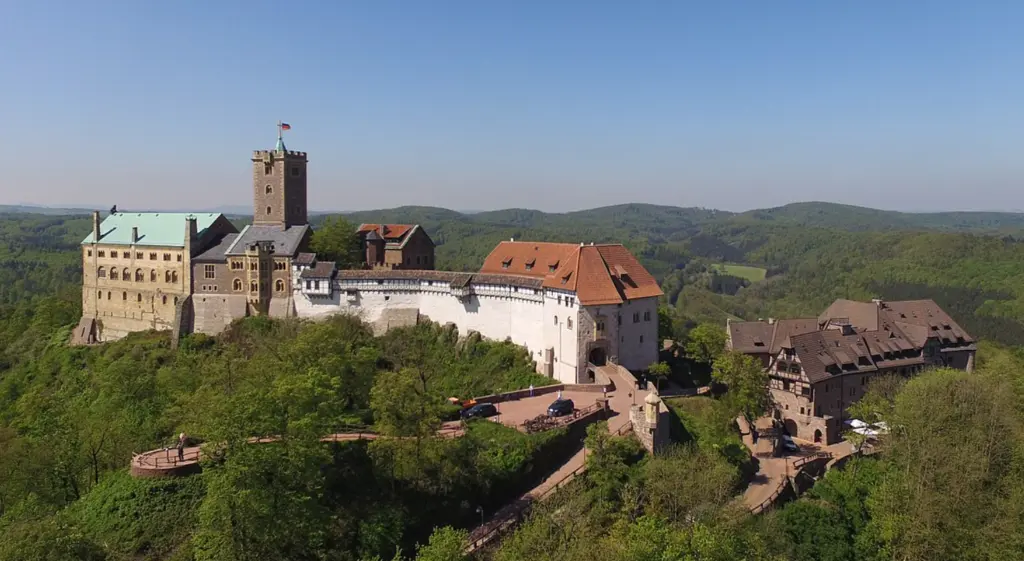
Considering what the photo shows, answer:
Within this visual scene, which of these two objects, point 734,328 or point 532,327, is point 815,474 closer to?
point 734,328

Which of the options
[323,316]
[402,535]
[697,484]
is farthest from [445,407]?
[323,316]

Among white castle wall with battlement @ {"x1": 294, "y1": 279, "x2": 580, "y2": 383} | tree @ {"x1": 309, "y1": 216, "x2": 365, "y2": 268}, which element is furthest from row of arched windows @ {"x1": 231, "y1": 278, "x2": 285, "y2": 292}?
tree @ {"x1": 309, "y1": 216, "x2": 365, "y2": 268}

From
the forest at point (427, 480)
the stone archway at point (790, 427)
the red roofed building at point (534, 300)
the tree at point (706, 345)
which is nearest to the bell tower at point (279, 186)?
the red roofed building at point (534, 300)

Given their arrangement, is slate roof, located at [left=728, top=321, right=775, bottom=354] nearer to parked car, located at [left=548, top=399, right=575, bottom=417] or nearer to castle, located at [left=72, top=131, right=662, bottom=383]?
castle, located at [left=72, top=131, right=662, bottom=383]

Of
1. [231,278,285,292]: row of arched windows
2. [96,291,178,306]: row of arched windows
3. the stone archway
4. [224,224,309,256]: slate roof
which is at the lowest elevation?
the stone archway

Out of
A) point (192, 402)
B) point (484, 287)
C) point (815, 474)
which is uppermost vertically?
point (484, 287)
